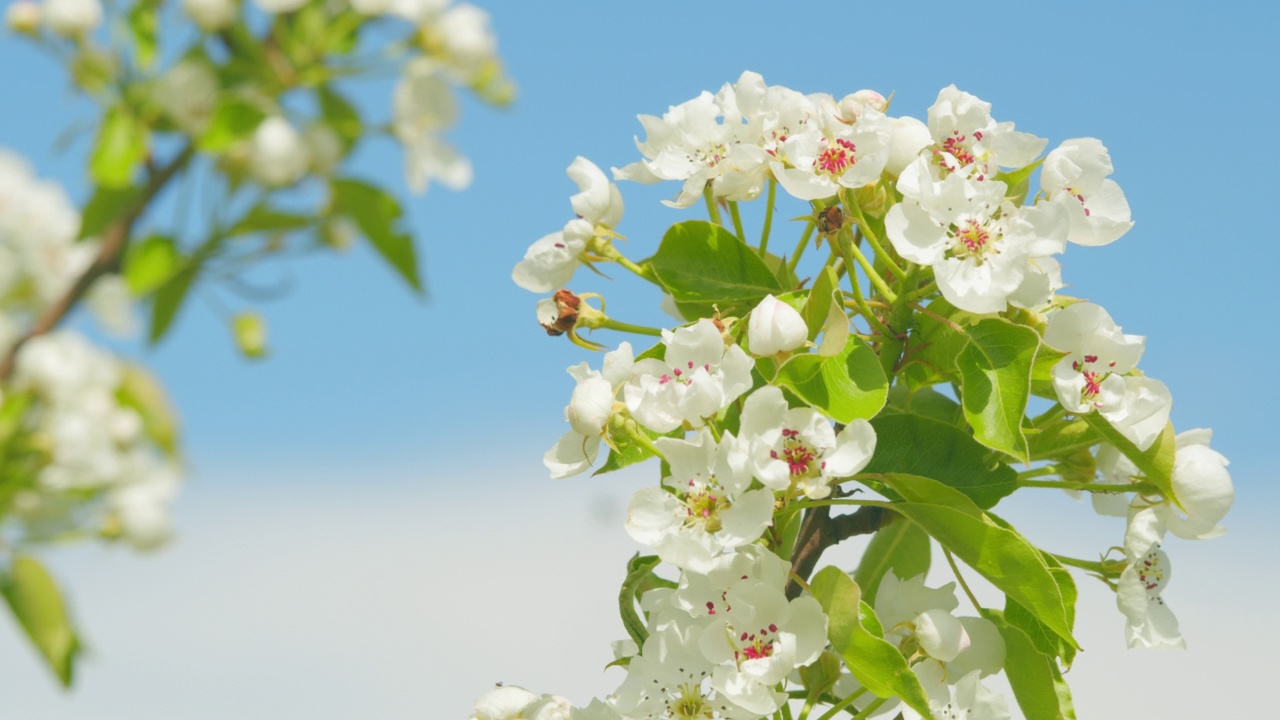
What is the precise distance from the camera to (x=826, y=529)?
1649 millimetres

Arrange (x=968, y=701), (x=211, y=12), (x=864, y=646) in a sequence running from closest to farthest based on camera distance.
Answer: (x=211, y=12), (x=864, y=646), (x=968, y=701)

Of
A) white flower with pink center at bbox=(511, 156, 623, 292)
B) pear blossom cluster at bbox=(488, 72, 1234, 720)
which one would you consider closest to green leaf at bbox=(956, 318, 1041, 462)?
pear blossom cluster at bbox=(488, 72, 1234, 720)

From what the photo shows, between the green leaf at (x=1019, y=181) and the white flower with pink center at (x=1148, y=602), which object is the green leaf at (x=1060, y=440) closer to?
the white flower with pink center at (x=1148, y=602)

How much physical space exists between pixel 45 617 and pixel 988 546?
102 cm

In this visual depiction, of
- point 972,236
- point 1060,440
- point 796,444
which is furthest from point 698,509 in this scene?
point 1060,440

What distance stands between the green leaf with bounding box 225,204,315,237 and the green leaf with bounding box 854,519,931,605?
1108mm

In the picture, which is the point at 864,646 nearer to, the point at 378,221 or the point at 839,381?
the point at 839,381

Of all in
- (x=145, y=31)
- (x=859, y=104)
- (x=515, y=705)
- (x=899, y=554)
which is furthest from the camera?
(x=899, y=554)

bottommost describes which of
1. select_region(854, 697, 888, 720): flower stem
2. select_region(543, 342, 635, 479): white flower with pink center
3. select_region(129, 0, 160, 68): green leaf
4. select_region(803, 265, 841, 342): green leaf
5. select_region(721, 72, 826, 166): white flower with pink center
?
select_region(854, 697, 888, 720): flower stem

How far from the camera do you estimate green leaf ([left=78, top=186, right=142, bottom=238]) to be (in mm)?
1016

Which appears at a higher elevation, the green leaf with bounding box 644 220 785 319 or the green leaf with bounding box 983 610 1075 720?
the green leaf with bounding box 644 220 785 319

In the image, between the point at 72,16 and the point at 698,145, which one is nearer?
the point at 72,16

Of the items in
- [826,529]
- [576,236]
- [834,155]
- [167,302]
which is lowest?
[167,302]

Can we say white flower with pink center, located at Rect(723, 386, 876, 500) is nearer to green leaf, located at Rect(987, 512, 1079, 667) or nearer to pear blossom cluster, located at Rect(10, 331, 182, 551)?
green leaf, located at Rect(987, 512, 1079, 667)
